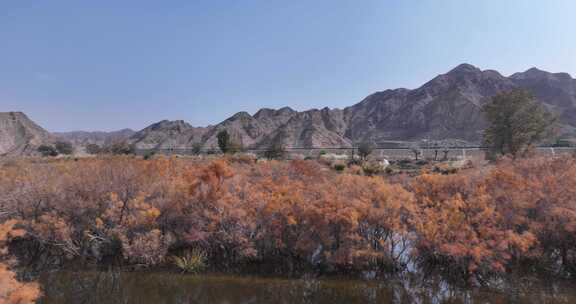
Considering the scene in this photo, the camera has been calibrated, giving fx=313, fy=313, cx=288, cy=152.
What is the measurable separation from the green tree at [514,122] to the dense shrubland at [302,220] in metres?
13.8

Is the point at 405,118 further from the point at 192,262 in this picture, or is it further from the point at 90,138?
the point at 90,138

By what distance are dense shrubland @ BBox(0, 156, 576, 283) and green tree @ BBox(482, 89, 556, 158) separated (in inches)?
542

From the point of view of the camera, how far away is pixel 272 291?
24.7 ft

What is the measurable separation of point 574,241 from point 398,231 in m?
4.52

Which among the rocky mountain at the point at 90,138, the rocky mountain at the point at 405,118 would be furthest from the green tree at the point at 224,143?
the rocky mountain at the point at 405,118

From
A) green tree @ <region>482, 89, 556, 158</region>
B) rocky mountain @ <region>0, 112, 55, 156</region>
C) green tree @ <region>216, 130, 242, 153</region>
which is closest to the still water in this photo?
green tree @ <region>482, 89, 556, 158</region>

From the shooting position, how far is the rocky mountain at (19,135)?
72.9 meters

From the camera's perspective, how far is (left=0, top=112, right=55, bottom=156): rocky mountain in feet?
239

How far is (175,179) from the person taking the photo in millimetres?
10695

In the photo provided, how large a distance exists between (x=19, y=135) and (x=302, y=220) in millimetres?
100505

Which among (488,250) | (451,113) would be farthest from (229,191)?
(451,113)

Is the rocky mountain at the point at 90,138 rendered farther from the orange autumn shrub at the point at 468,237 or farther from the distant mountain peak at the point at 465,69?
the distant mountain peak at the point at 465,69

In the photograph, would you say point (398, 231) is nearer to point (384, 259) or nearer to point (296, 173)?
point (384, 259)

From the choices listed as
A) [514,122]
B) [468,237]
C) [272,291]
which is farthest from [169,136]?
[468,237]
